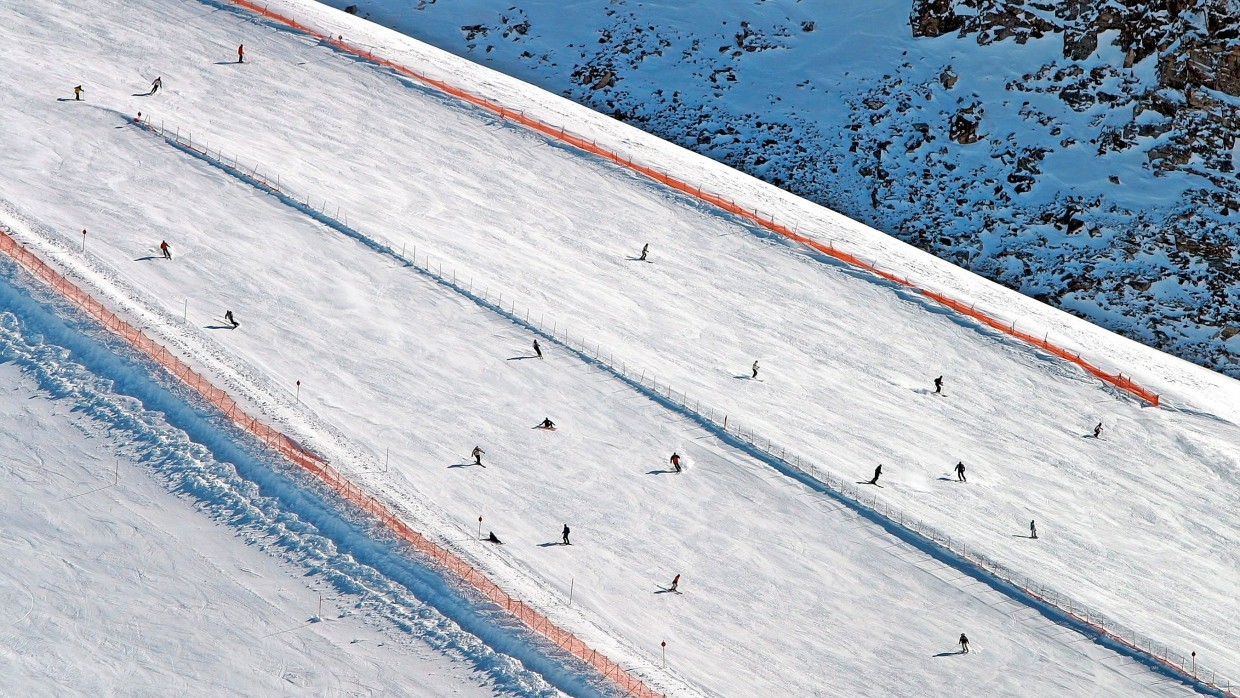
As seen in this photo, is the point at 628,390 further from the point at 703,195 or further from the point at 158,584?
the point at 158,584

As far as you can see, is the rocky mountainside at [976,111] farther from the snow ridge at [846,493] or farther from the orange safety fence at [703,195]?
the snow ridge at [846,493]

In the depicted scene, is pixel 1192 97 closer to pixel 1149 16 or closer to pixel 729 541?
pixel 1149 16

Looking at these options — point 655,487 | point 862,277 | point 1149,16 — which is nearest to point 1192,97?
point 1149,16

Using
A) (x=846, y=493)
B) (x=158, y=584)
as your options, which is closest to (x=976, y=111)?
(x=846, y=493)

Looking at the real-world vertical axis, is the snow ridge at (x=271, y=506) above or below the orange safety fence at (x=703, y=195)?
below

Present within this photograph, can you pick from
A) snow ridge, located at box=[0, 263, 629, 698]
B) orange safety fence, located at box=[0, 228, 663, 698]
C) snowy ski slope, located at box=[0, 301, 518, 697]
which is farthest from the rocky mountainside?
snowy ski slope, located at box=[0, 301, 518, 697]

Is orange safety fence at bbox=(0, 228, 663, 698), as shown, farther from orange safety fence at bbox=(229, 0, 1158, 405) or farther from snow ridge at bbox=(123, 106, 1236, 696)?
orange safety fence at bbox=(229, 0, 1158, 405)

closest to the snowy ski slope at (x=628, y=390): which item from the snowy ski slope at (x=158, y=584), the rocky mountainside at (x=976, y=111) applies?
the snowy ski slope at (x=158, y=584)
